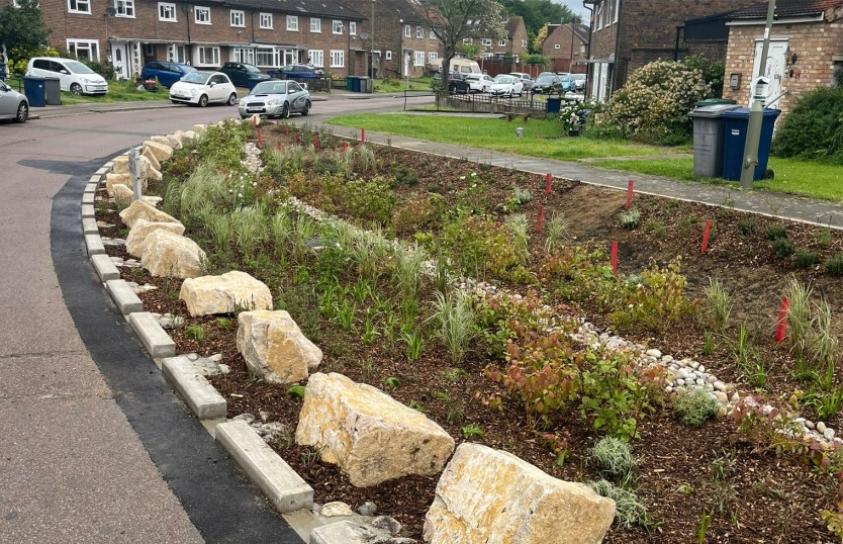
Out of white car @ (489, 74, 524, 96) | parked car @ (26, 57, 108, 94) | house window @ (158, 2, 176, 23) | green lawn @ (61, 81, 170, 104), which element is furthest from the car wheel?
white car @ (489, 74, 524, 96)

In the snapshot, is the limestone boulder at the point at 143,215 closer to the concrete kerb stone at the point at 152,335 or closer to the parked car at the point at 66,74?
the concrete kerb stone at the point at 152,335

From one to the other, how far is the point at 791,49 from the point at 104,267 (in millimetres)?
17368

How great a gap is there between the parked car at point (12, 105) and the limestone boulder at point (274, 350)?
22.5 m

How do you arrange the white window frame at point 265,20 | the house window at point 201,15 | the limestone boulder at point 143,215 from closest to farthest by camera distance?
the limestone boulder at point 143,215 < the house window at point 201,15 < the white window frame at point 265,20

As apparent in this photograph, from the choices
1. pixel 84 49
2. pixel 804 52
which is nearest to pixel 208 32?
pixel 84 49

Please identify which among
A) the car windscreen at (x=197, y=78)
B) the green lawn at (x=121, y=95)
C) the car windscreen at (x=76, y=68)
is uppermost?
the car windscreen at (x=76, y=68)

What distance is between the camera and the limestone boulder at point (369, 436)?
4652 millimetres

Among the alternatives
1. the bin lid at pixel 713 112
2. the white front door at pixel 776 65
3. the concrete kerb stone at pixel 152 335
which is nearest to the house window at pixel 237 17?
the white front door at pixel 776 65

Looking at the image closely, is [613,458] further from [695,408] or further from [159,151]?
[159,151]

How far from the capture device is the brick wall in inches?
744

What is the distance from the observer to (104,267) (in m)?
8.84

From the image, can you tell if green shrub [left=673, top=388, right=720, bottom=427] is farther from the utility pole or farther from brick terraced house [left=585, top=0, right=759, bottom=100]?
brick terraced house [left=585, top=0, right=759, bottom=100]

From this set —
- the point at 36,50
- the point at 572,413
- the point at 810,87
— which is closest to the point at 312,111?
the point at 36,50

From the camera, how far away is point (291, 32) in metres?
64.2
